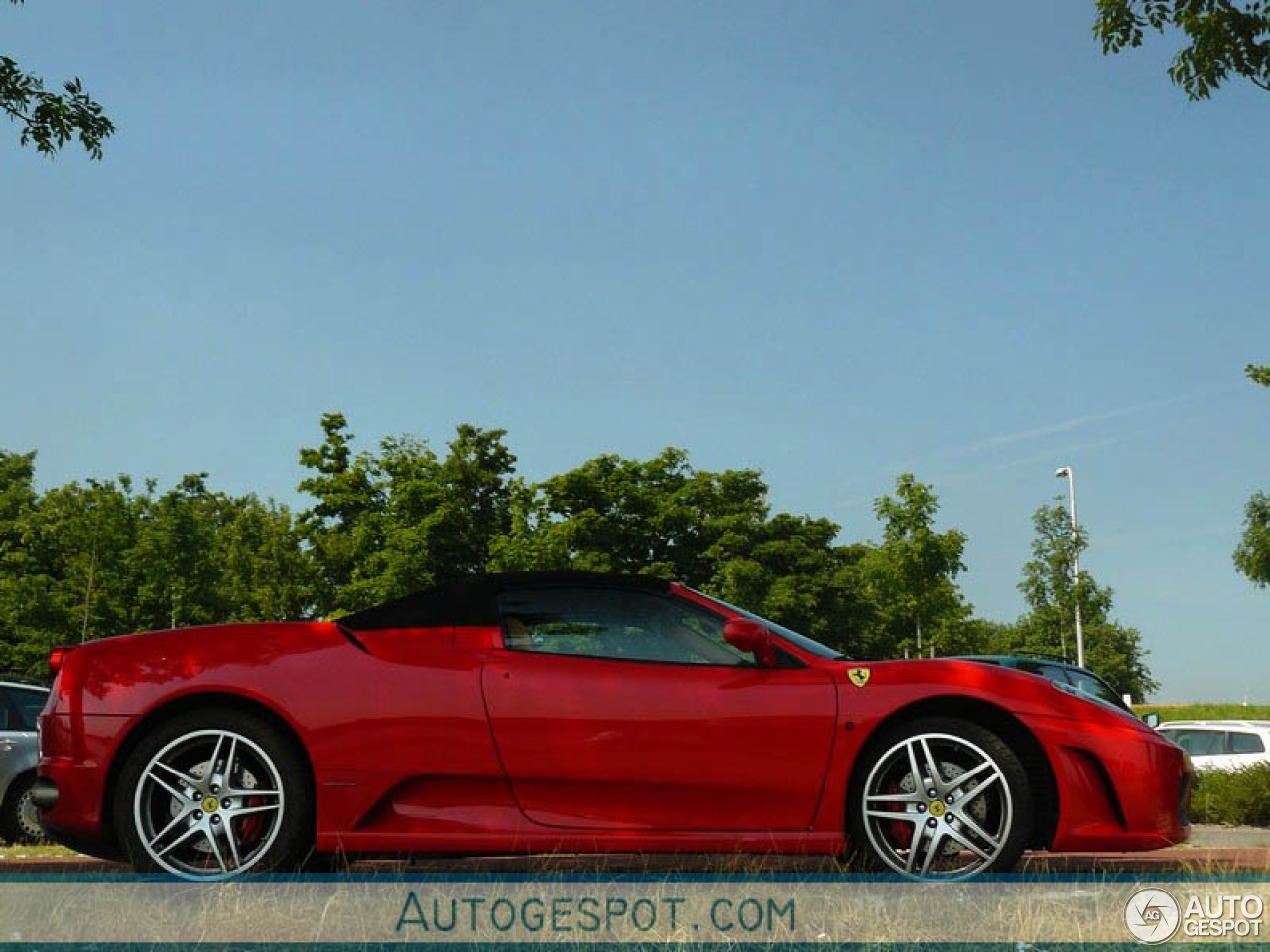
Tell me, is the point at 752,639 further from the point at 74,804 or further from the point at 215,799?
the point at 74,804

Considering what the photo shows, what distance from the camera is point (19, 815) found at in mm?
12445

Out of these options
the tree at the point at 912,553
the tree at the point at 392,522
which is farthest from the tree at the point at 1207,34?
the tree at the point at 392,522

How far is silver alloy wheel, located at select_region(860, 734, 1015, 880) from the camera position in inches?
233

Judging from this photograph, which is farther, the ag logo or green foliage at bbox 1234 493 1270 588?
green foliage at bbox 1234 493 1270 588

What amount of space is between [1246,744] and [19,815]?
51.9ft

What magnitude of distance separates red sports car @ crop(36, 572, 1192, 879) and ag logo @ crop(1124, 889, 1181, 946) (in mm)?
404

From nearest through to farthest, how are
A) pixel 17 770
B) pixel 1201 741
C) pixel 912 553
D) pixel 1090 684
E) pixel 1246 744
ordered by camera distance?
pixel 17 770 → pixel 1090 684 → pixel 1246 744 → pixel 1201 741 → pixel 912 553

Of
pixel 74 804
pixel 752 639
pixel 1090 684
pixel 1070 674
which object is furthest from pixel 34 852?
pixel 1090 684

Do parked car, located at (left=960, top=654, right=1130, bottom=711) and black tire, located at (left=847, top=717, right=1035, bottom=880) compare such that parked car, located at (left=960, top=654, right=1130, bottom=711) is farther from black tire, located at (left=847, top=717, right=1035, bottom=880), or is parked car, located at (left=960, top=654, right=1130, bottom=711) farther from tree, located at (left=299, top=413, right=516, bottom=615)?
tree, located at (left=299, top=413, right=516, bottom=615)

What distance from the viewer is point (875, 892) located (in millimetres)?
5531

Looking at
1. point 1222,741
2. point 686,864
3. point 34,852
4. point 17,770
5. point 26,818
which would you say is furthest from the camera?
point 1222,741

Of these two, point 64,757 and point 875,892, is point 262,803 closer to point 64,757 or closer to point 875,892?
point 64,757

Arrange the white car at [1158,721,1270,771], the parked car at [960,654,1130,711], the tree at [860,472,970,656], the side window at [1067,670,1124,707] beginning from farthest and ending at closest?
the tree at [860,472,970,656], the white car at [1158,721,1270,771], the side window at [1067,670,1124,707], the parked car at [960,654,1130,711]

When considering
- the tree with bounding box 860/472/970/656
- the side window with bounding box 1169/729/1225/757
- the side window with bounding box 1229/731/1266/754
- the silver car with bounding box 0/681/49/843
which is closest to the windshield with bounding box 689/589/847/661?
the silver car with bounding box 0/681/49/843
